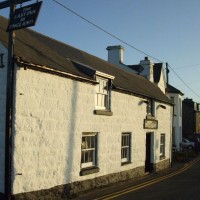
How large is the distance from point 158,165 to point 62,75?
Result: 12.2m

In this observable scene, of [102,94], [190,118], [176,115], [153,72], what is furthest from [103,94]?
[190,118]

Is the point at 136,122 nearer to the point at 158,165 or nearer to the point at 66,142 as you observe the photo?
the point at 158,165

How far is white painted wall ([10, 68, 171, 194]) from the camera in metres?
10.6

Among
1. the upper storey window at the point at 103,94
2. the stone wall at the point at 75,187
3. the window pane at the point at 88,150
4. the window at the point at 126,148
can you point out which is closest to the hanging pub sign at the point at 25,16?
the stone wall at the point at 75,187

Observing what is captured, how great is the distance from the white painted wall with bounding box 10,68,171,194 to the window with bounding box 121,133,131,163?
796mm

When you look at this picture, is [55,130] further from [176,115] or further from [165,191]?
[176,115]

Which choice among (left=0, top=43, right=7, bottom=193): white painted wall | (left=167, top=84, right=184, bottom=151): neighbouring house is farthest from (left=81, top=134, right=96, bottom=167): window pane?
(left=167, top=84, right=184, bottom=151): neighbouring house

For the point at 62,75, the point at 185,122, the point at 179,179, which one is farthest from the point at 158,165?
the point at 185,122

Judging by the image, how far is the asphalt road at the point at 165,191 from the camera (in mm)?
12867

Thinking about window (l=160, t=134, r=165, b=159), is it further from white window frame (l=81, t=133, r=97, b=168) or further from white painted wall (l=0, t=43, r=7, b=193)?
white painted wall (l=0, t=43, r=7, b=193)

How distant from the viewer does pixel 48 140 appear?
1164 centimetres

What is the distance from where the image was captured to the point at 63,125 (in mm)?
12414

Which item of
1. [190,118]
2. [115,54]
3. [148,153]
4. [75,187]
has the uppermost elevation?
[115,54]

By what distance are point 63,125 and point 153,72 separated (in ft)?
76.2
